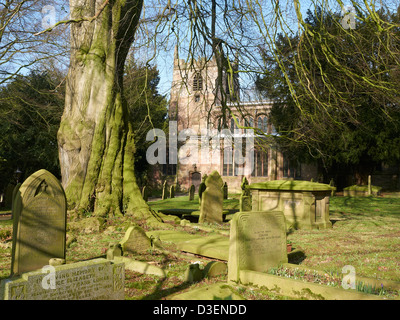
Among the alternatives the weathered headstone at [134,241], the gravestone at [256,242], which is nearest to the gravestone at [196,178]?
the weathered headstone at [134,241]

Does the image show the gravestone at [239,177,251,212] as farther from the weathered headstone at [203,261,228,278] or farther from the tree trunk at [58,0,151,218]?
the weathered headstone at [203,261,228,278]

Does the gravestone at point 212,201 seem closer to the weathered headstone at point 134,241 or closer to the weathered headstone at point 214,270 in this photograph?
the weathered headstone at point 134,241

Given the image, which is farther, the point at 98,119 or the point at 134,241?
the point at 98,119

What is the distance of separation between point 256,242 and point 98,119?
22.9 feet

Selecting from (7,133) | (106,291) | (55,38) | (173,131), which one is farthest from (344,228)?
(173,131)

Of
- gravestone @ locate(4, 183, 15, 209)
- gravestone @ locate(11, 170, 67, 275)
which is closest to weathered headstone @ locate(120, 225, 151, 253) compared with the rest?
gravestone @ locate(11, 170, 67, 275)

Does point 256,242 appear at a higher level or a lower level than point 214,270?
higher

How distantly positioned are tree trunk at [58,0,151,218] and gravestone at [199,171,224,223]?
2097 mm

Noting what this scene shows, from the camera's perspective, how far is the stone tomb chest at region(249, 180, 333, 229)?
36.9ft

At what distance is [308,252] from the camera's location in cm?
793

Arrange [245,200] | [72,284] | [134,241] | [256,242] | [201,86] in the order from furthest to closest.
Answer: [245,200]
[201,86]
[134,241]
[256,242]
[72,284]

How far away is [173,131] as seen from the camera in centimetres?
3850

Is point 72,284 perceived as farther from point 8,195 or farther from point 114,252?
point 8,195

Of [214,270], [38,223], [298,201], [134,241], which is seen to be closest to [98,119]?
[134,241]
